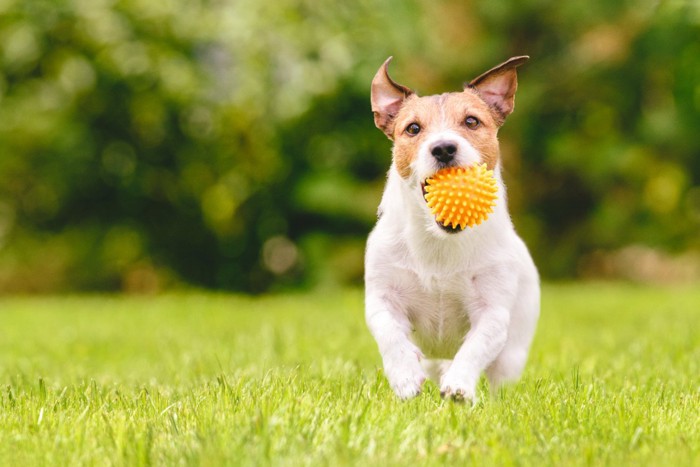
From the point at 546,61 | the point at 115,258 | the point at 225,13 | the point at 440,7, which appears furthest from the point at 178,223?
the point at 546,61

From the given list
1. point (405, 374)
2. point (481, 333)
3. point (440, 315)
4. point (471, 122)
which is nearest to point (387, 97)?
point (471, 122)

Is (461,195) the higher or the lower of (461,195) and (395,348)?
the higher

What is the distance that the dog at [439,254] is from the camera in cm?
363

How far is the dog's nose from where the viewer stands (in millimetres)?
3572

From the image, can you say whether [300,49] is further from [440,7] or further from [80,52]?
[80,52]

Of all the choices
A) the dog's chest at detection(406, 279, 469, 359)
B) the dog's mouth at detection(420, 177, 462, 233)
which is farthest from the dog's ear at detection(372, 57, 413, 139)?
the dog's chest at detection(406, 279, 469, 359)

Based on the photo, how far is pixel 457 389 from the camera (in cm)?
346

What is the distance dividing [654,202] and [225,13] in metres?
5.97

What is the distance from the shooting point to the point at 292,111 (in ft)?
38.9

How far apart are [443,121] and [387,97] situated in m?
0.41

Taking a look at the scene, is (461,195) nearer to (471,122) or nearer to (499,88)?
(471,122)

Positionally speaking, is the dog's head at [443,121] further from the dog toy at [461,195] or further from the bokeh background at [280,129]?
the bokeh background at [280,129]

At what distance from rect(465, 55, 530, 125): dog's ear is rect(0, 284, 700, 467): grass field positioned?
3.79 ft

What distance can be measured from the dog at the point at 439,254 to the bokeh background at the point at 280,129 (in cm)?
767
